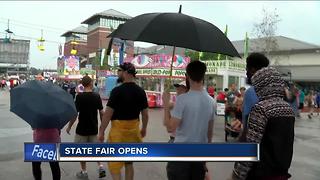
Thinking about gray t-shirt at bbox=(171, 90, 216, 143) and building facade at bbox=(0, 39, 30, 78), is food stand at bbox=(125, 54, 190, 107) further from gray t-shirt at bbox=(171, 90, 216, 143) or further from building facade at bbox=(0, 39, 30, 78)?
building facade at bbox=(0, 39, 30, 78)

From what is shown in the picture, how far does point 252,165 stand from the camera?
329 centimetres

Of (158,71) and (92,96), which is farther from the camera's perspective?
(158,71)

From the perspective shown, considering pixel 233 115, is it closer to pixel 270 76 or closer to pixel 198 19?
pixel 198 19

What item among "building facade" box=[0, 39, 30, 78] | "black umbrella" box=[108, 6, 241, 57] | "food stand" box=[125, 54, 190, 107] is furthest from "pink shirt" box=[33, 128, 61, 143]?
"building facade" box=[0, 39, 30, 78]

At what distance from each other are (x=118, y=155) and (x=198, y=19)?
1.97m

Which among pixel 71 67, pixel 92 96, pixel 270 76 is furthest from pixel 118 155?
pixel 71 67

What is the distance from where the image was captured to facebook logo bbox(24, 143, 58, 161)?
10.8 feet

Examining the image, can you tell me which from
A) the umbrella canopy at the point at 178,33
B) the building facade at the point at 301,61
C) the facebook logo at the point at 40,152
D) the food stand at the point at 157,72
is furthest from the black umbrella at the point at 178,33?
the building facade at the point at 301,61

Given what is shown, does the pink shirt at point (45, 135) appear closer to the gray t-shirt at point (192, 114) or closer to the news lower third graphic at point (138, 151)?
the gray t-shirt at point (192, 114)

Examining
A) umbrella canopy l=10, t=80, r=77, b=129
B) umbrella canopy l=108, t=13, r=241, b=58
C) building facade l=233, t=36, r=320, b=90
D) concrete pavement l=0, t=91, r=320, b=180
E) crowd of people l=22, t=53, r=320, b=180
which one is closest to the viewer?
crowd of people l=22, t=53, r=320, b=180

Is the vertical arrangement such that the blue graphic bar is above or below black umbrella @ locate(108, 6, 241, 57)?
below

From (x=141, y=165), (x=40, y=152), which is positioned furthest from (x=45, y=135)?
(x=141, y=165)

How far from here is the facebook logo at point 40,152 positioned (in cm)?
330

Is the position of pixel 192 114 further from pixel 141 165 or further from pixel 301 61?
pixel 301 61
